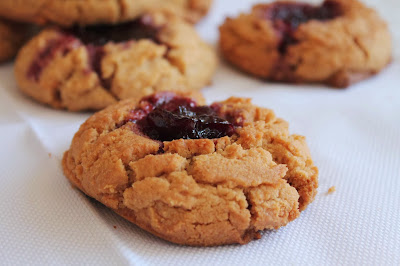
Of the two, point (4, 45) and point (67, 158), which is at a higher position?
point (67, 158)

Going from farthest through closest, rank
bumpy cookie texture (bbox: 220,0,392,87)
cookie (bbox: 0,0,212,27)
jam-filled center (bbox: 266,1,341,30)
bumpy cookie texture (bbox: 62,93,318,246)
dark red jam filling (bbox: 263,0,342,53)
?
1. jam-filled center (bbox: 266,1,341,30)
2. dark red jam filling (bbox: 263,0,342,53)
3. bumpy cookie texture (bbox: 220,0,392,87)
4. cookie (bbox: 0,0,212,27)
5. bumpy cookie texture (bbox: 62,93,318,246)

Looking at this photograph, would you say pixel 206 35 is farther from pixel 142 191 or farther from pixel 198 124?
pixel 142 191

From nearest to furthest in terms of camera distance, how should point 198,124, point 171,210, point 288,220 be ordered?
point 171,210, point 288,220, point 198,124

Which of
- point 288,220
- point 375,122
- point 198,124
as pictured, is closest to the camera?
point 288,220

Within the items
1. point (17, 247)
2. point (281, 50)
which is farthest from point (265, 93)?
point (17, 247)

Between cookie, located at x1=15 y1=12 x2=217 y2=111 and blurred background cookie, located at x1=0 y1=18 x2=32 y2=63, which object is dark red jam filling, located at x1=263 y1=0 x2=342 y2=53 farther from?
blurred background cookie, located at x1=0 y1=18 x2=32 y2=63

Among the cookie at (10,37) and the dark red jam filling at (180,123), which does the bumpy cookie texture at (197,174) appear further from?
the cookie at (10,37)

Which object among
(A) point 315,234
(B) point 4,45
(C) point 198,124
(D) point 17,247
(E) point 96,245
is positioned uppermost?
(C) point 198,124

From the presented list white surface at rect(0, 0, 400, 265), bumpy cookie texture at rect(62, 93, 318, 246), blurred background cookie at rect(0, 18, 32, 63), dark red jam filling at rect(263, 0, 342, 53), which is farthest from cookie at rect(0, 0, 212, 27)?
bumpy cookie texture at rect(62, 93, 318, 246)
